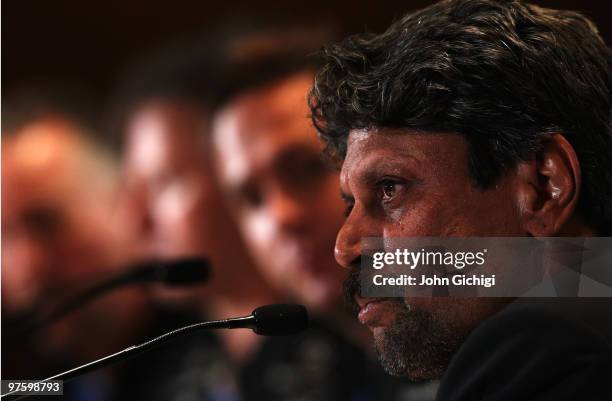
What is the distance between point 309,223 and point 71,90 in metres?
1.02

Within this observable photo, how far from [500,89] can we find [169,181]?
1.70 metres

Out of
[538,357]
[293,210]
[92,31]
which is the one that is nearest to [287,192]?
[293,210]

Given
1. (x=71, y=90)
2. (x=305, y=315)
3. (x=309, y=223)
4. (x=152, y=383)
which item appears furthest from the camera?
(x=71, y=90)

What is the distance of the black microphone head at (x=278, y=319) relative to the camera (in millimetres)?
1283

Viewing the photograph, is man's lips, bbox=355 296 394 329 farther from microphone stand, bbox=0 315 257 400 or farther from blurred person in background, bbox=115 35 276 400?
blurred person in background, bbox=115 35 276 400

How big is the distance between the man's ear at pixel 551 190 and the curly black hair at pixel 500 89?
0.07 feet

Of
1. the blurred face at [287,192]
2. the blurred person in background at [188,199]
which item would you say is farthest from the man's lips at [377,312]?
the blurred person in background at [188,199]

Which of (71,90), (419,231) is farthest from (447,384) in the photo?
(71,90)

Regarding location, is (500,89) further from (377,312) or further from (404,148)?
(377,312)

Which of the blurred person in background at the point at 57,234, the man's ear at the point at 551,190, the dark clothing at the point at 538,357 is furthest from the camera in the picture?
the blurred person in background at the point at 57,234

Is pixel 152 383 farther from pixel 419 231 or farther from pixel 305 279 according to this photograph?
pixel 419 231

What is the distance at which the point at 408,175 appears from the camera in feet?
4.11

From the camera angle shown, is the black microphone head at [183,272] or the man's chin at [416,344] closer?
the man's chin at [416,344]

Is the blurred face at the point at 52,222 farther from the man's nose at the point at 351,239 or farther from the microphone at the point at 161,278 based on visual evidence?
the man's nose at the point at 351,239
